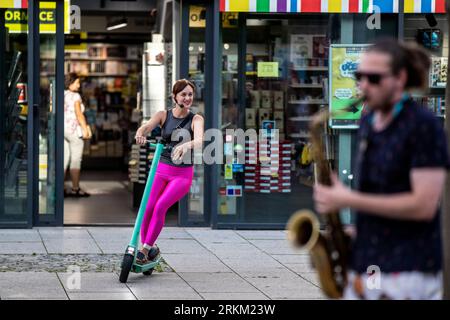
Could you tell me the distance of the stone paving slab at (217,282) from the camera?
840 centimetres

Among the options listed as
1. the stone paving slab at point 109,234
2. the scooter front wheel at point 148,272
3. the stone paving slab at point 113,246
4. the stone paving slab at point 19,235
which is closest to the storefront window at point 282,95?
the stone paving slab at point 109,234

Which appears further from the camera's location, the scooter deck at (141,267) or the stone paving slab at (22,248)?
the stone paving slab at (22,248)

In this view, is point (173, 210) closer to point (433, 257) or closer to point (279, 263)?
point (279, 263)

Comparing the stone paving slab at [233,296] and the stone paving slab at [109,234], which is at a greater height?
the stone paving slab at [233,296]

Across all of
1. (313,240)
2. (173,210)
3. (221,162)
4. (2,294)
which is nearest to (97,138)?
(173,210)

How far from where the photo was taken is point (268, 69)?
476 inches

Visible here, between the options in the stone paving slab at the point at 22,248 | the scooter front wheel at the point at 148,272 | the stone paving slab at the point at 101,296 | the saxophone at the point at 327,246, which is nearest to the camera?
the saxophone at the point at 327,246

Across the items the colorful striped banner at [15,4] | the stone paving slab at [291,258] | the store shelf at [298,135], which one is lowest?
the stone paving slab at [291,258]

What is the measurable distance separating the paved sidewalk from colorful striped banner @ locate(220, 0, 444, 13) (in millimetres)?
2646

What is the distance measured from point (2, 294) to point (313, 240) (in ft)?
13.3

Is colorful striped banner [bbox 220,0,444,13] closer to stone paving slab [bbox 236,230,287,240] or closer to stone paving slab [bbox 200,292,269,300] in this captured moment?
stone paving slab [bbox 236,230,287,240]

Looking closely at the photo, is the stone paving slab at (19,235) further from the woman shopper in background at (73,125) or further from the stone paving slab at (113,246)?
the woman shopper in background at (73,125)

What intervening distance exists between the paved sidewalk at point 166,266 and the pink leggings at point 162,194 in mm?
426

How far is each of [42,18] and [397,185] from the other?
27.3 feet
